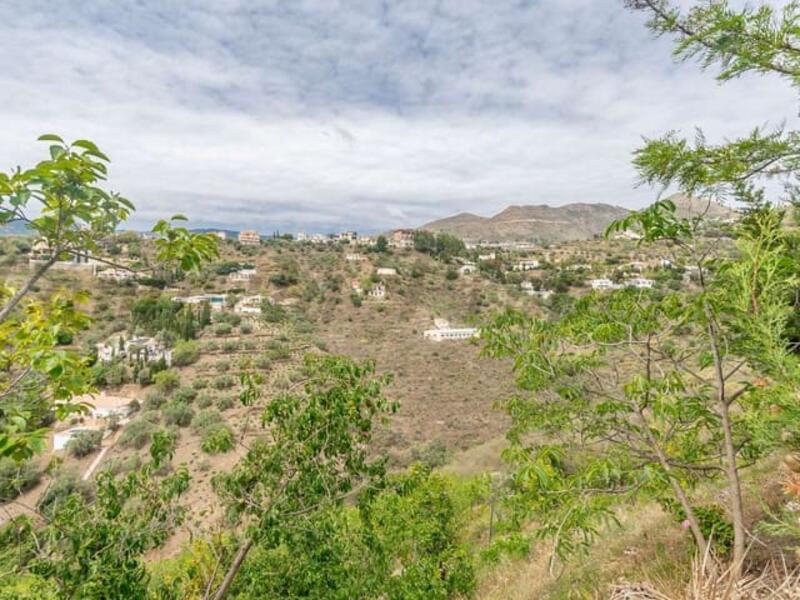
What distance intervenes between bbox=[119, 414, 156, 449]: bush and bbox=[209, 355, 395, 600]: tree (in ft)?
79.0

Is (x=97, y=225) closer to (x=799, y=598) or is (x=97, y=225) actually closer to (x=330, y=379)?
(x=330, y=379)

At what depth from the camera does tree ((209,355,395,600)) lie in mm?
2773

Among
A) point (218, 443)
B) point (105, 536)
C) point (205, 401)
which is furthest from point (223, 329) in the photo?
point (105, 536)

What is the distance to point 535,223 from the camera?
163m

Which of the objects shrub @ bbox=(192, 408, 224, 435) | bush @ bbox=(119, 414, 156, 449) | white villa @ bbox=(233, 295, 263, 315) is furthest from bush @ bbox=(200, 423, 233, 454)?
white villa @ bbox=(233, 295, 263, 315)

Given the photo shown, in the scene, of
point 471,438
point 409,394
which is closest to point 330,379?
point 471,438

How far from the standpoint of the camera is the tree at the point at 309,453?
2.77m

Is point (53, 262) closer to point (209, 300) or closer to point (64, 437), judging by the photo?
point (64, 437)

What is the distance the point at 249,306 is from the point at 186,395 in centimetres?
1498

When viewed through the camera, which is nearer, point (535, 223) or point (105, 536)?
point (105, 536)

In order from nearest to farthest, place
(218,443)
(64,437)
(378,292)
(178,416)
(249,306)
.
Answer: (218,443) → (64,437) → (178,416) → (249,306) → (378,292)

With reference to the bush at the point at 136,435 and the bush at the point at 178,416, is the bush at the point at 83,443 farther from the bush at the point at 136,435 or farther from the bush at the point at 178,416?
the bush at the point at 178,416

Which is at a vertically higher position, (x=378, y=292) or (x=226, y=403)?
(x=378, y=292)

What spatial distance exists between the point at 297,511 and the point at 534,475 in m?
1.70
